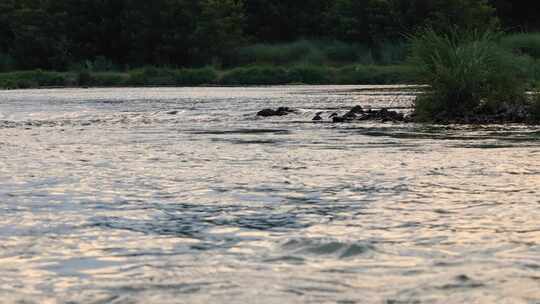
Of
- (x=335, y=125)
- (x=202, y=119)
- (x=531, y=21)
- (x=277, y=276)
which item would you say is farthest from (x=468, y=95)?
(x=531, y=21)

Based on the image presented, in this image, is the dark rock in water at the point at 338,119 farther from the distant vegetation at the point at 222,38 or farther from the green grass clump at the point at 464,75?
the distant vegetation at the point at 222,38

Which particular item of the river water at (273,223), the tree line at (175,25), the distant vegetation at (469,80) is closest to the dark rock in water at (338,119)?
the distant vegetation at (469,80)

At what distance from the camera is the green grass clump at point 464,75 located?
77.7ft

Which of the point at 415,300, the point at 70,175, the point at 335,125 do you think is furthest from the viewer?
the point at 335,125

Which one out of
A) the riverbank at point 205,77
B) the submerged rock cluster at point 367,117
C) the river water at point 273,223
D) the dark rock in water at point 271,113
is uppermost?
the river water at point 273,223

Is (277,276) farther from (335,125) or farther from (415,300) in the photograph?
(335,125)

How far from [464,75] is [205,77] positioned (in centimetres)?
4202

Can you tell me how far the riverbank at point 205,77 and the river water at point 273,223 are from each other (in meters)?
45.1

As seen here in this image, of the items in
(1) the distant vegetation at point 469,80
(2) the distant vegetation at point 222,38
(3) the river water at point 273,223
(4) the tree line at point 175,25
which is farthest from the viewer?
(4) the tree line at point 175,25

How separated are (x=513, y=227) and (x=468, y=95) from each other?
16.4m

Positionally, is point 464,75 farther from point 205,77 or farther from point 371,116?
point 205,77

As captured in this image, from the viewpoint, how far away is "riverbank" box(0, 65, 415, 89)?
204 ft

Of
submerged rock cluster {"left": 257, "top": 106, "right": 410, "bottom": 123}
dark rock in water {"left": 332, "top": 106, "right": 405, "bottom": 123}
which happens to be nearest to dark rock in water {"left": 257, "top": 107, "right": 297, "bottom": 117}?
submerged rock cluster {"left": 257, "top": 106, "right": 410, "bottom": 123}

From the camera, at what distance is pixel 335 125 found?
23469mm
